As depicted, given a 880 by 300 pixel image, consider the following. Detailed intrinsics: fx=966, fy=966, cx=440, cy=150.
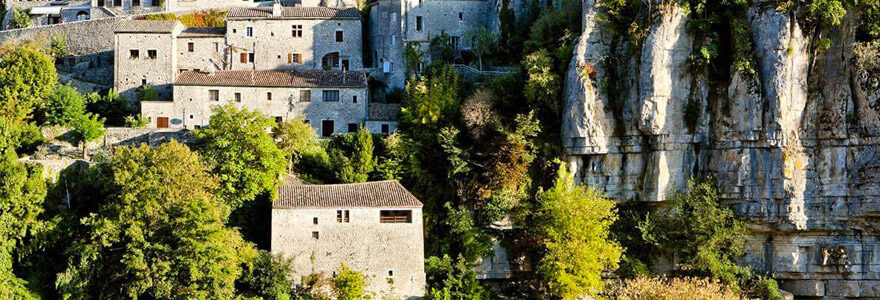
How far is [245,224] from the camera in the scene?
41531mm

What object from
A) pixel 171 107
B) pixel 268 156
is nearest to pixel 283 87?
pixel 171 107

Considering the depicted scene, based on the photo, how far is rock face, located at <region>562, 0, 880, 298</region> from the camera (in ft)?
136

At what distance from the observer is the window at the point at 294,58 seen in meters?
54.6

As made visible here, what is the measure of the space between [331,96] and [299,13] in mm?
7725

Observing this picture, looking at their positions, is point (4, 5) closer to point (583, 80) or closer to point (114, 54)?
point (114, 54)

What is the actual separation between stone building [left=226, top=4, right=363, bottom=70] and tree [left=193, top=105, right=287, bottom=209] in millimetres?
12346

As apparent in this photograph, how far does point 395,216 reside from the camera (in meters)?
40.9

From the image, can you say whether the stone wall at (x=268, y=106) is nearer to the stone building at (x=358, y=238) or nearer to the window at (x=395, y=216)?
the stone building at (x=358, y=238)

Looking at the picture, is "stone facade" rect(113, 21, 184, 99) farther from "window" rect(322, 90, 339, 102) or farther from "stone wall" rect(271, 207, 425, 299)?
"stone wall" rect(271, 207, 425, 299)

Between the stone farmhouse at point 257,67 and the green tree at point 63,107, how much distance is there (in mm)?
3265

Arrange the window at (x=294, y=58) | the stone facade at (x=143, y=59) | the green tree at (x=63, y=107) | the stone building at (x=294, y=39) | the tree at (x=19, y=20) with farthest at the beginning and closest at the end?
the tree at (x=19, y=20) → the window at (x=294, y=58) → the stone building at (x=294, y=39) → the stone facade at (x=143, y=59) → the green tree at (x=63, y=107)

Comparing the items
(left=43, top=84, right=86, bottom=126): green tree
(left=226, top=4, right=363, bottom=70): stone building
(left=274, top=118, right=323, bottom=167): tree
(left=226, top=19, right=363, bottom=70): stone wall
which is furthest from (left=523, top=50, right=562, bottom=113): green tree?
(left=43, top=84, right=86, bottom=126): green tree

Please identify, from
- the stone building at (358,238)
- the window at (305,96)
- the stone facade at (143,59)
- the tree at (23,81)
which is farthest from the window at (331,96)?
the tree at (23,81)

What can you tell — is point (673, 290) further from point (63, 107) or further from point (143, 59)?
point (143, 59)
